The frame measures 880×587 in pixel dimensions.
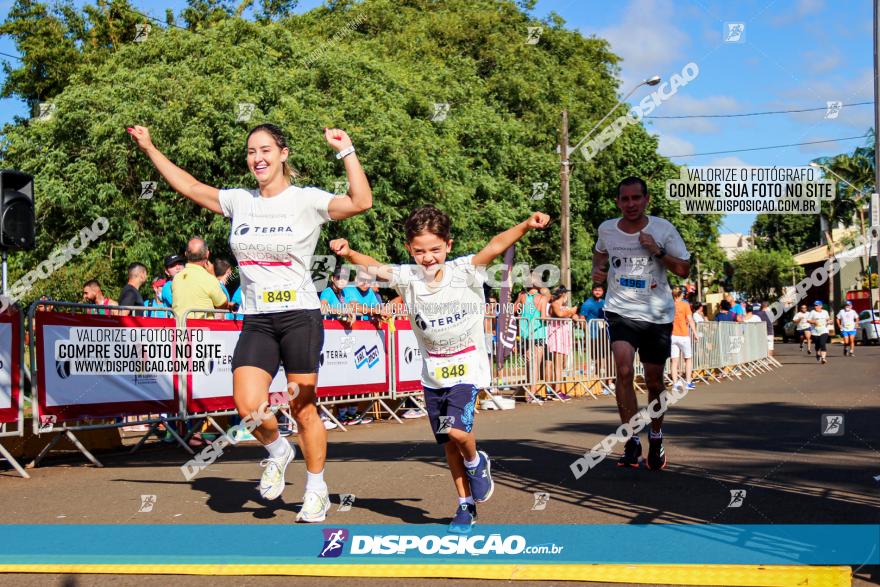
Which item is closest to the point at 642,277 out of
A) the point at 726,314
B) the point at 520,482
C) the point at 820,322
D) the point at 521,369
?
the point at 520,482

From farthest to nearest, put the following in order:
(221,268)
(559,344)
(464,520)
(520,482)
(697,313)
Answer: (697,313) < (559,344) < (221,268) < (520,482) < (464,520)

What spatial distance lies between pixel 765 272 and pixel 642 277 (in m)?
91.4

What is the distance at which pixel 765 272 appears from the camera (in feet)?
311

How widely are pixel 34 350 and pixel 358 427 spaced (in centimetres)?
498

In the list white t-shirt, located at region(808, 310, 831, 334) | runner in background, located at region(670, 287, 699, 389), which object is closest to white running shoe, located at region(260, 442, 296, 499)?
runner in background, located at region(670, 287, 699, 389)

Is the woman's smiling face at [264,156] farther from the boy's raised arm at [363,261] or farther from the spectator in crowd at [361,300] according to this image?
the spectator in crowd at [361,300]

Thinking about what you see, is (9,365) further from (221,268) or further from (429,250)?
(429,250)

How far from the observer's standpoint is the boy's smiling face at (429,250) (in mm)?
5531

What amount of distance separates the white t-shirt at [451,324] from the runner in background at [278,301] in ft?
2.07

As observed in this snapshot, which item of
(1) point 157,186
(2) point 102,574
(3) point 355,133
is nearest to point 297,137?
(3) point 355,133

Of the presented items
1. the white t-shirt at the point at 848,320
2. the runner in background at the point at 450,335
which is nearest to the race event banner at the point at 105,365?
the runner in background at the point at 450,335

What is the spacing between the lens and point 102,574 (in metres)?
4.54

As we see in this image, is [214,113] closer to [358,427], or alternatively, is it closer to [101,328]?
[358,427]

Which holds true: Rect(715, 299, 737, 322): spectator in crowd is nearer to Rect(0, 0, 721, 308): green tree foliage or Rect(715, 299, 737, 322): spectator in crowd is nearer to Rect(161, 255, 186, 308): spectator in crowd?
Rect(0, 0, 721, 308): green tree foliage
